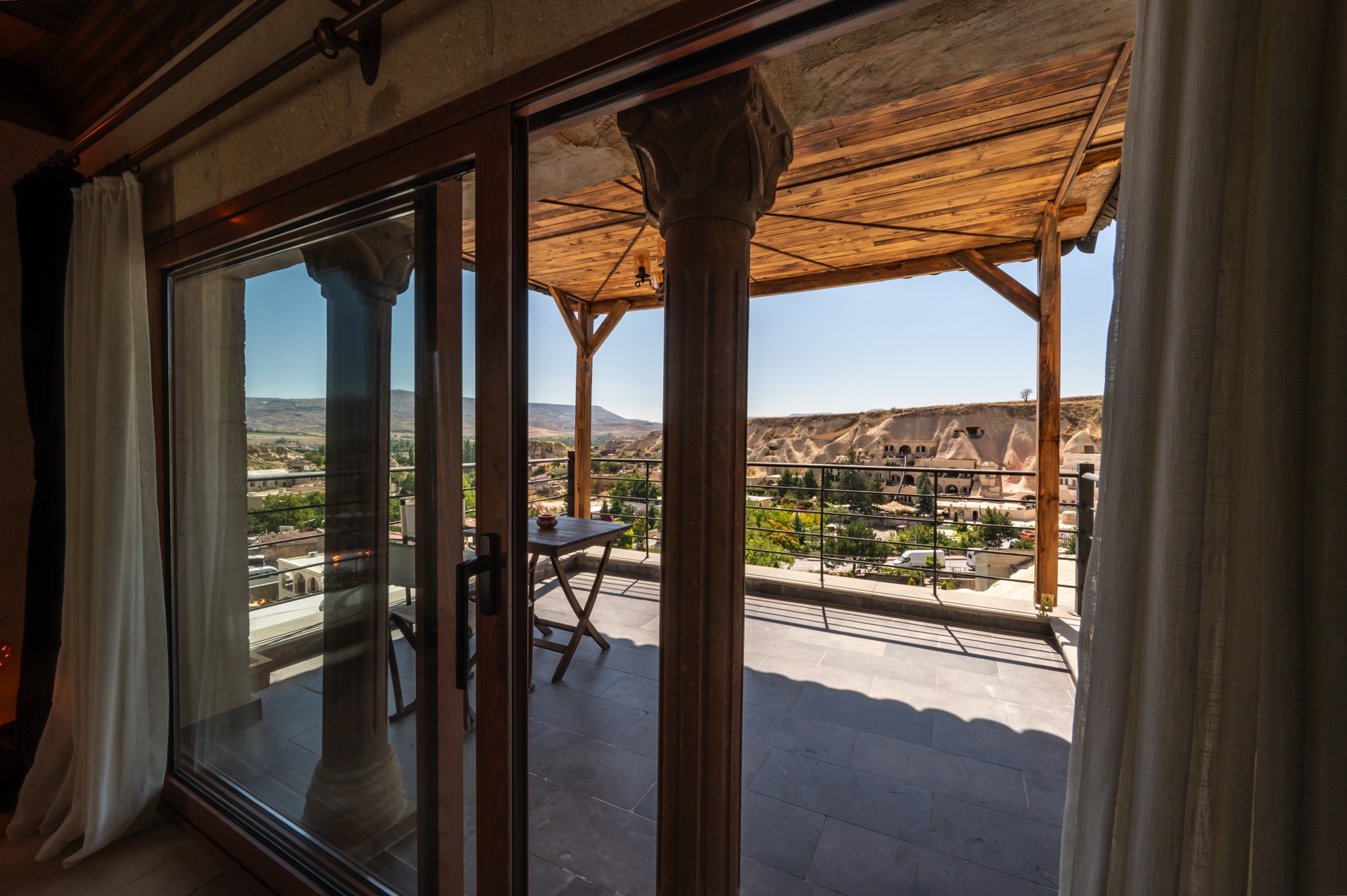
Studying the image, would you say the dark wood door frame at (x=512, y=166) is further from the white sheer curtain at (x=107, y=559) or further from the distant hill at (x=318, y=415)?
the white sheer curtain at (x=107, y=559)

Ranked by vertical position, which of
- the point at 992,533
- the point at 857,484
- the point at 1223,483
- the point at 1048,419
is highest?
the point at 1048,419

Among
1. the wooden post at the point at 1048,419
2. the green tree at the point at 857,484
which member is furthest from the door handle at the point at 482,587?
the green tree at the point at 857,484

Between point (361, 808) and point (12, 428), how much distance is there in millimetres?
1980

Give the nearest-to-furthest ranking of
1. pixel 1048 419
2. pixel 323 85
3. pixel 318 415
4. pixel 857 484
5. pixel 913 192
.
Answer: pixel 323 85
pixel 318 415
pixel 913 192
pixel 1048 419
pixel 857 484

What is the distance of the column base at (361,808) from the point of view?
129cm

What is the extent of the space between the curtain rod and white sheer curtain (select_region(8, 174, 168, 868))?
263 mm

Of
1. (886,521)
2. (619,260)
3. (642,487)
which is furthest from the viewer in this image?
(886,521)

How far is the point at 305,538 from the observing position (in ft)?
4.73

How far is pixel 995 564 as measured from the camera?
17.8 feet

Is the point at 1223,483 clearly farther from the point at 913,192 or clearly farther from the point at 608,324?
the point at 608,324

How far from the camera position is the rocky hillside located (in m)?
8.02

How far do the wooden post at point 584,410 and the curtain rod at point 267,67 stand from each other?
10.9 ft

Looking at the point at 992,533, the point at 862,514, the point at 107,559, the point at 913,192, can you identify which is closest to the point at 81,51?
the point at 107,559

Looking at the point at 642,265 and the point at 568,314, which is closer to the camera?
the point at 642,265
